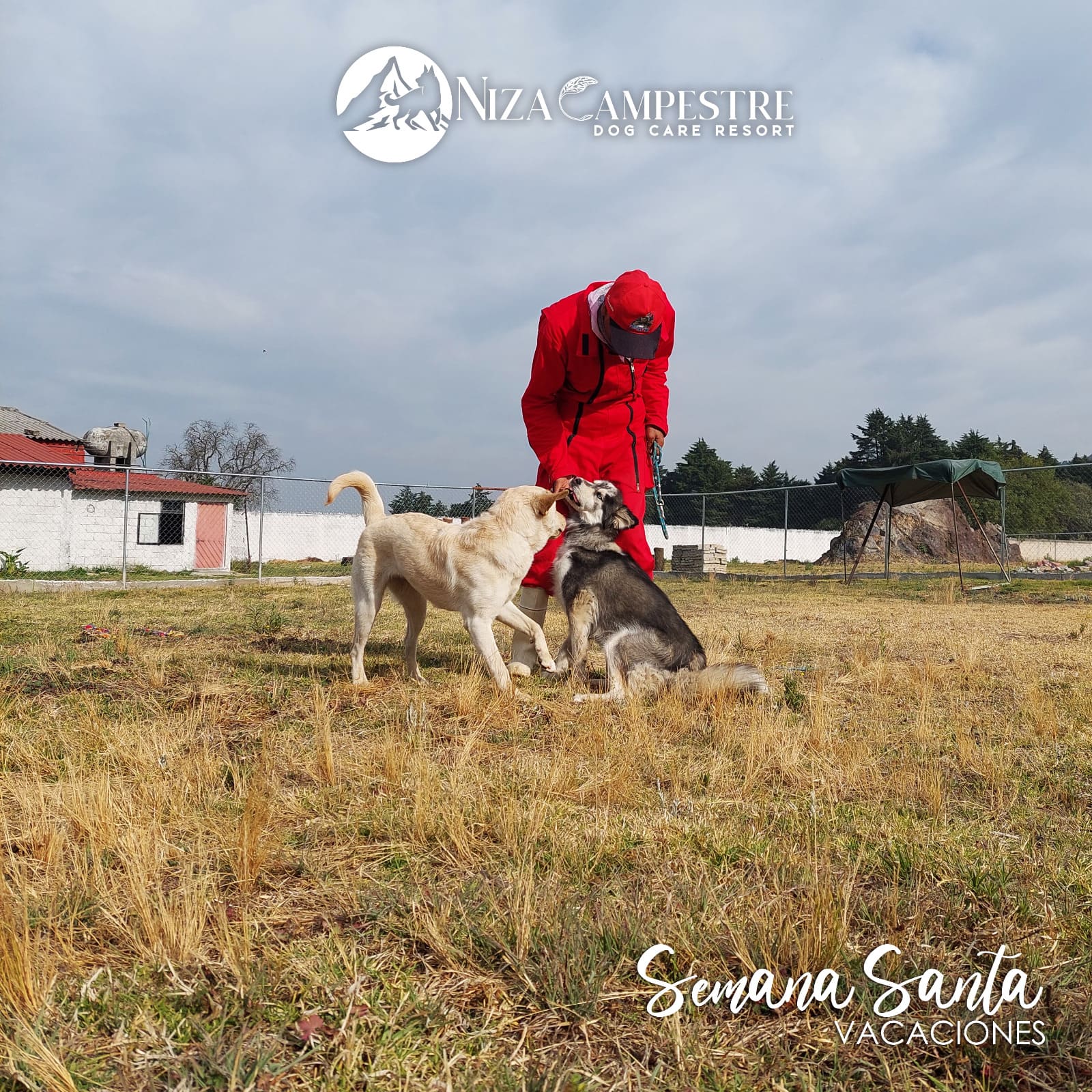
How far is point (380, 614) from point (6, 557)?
1680cm

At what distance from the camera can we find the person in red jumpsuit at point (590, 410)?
18.2ft

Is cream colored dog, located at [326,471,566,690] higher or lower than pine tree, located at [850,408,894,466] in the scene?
lower

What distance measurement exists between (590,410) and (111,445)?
98.3 feet

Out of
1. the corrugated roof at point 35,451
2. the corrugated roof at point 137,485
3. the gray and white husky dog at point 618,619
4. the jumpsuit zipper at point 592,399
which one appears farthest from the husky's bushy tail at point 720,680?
the corrugated roof at point 35,451

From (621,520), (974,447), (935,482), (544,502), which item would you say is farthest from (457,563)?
(974,447)

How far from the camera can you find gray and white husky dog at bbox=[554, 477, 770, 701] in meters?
4.73

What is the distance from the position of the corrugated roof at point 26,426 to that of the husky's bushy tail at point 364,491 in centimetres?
3390

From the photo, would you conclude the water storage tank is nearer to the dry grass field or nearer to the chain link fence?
the chain link fence

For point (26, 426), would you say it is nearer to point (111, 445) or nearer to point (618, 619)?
point (111, 445)

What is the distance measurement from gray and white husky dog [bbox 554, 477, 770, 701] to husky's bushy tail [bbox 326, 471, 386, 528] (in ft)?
4.15

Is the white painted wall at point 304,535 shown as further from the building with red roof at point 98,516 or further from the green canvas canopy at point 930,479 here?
the green canvas canopy at point 930,479

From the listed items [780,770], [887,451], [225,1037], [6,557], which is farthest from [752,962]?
[887,451]

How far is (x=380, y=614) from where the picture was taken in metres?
9.54

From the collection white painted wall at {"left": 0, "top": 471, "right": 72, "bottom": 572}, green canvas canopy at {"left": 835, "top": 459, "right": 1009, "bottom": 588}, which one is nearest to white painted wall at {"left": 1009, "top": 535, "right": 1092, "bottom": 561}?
green canvas canopy at {"left": 835, "top": 459, "right": 1009, "bottom": 588}
